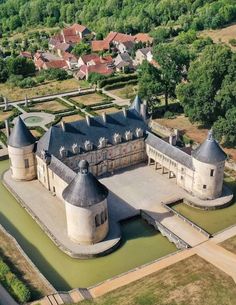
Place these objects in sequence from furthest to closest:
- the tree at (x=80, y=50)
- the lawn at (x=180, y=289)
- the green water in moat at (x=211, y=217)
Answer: the tree at (x=80, y=50)
the green water in moat at (x=211, y=217)
the lawn at (x=180, y=289)

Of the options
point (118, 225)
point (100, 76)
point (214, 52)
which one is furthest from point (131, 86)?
point (118, 225)

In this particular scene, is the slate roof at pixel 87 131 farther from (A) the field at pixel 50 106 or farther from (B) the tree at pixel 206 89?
(A) the field at pixel 50 106

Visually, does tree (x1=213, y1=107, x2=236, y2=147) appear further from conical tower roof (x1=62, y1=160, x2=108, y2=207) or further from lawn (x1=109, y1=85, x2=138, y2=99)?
lawn (x1=109, y1=85, x2=138, y2=99)

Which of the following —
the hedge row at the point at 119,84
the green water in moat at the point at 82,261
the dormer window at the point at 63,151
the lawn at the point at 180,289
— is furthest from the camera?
the hedge row at the point at 119,84

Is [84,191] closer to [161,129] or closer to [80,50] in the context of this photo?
[161,129]

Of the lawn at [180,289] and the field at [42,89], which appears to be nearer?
the lawn at [180,289]

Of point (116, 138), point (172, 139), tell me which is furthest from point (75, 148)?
point (172, 139)

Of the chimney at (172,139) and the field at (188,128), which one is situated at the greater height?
the chimney at (172,139)

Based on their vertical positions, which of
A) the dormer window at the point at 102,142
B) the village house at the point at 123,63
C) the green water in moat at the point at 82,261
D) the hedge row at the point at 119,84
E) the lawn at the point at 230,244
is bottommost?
the green water in moat at the point at 82,261

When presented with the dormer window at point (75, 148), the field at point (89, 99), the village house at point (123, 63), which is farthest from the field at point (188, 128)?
the village house at point (123, 63)
